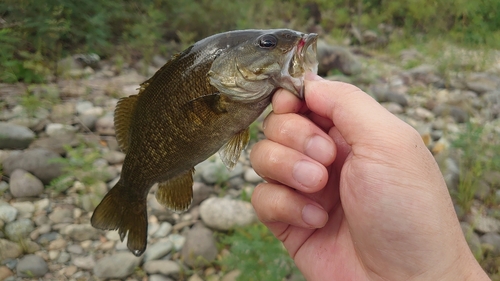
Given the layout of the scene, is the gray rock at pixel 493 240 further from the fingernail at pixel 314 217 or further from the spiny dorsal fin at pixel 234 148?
the spiny dorsal fin at pixel 234 148

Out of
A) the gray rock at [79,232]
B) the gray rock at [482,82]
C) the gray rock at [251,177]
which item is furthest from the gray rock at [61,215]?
the gray rock at [482,82]

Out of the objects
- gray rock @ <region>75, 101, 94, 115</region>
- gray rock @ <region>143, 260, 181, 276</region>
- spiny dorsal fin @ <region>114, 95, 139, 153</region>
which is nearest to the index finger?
spiny dorsal fin @ <region>114, 95, 139, 153</region>

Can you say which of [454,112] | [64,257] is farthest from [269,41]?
[454,112]

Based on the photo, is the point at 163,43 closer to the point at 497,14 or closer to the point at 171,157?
the point at 171,157

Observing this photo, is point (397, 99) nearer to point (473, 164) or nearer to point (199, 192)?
point (473, 164)

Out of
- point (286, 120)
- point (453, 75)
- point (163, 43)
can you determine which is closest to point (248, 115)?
point (286, 120)

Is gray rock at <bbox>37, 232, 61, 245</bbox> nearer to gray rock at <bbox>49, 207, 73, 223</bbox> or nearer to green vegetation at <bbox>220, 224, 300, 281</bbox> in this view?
gray rock at <bbox>49, 207, 73, 223</bbox>
